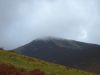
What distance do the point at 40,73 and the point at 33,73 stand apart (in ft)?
2.94

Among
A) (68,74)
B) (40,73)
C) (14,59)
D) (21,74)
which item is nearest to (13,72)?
(21,74)

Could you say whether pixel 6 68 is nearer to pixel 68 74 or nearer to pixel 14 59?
pixel 68 74

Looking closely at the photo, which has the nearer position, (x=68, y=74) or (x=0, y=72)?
(x=0, y=72)

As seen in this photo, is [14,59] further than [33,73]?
Yes

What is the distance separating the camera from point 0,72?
2409 centimetres

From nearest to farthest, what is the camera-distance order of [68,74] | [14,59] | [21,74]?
1. [21,74]
2. [68,74]
3. [14,59]

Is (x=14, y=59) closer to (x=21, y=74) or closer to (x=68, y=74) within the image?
(x=68, y=74)

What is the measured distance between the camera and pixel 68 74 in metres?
35.6

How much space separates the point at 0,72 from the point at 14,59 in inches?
815

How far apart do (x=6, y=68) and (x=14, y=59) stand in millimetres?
19620

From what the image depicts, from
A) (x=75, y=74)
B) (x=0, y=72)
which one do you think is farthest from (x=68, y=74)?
(x=0, y=72)

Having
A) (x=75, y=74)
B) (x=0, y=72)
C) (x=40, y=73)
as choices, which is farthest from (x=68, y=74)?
(x=0, y=72)

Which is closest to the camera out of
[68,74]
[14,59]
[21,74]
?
[21,74]

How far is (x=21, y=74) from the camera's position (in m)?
24.1
